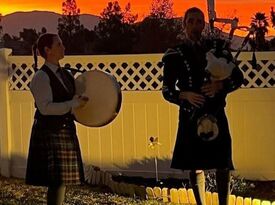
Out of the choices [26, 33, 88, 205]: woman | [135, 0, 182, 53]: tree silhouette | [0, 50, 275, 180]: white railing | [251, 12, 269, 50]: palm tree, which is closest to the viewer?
[26, 33, 88, 205]: woman

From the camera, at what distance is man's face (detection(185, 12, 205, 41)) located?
5.16 meters

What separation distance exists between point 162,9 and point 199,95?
517 centimetres

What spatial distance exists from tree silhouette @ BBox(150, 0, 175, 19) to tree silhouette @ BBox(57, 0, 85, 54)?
3.45 ft

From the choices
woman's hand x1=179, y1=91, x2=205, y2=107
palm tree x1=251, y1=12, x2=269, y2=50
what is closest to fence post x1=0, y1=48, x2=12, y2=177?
palm tree x1=251, y1=12, x2=269, y2=50

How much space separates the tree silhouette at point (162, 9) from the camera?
9.77 metres

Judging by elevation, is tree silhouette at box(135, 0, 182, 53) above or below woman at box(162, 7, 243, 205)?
above

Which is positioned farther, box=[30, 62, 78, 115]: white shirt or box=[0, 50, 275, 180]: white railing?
box=[0, 50, 275, 180]: white railing

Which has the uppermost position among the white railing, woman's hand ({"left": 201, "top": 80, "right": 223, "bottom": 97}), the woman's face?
the woman's face

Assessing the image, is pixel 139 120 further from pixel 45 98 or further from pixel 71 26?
pixel 45 98

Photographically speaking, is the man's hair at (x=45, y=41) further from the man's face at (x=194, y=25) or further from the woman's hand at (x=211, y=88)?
the woman's hand at (x=211, y=88)

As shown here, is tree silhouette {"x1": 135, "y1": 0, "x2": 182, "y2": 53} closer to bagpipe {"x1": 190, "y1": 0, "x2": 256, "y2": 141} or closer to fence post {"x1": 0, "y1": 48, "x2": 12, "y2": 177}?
fence post {"x1": 0, "y1": 48, "x2": 12, "y2": 177}

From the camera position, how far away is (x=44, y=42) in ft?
16.9

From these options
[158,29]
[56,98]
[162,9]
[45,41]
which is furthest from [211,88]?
[158,29]

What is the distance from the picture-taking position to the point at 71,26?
10430 mm
